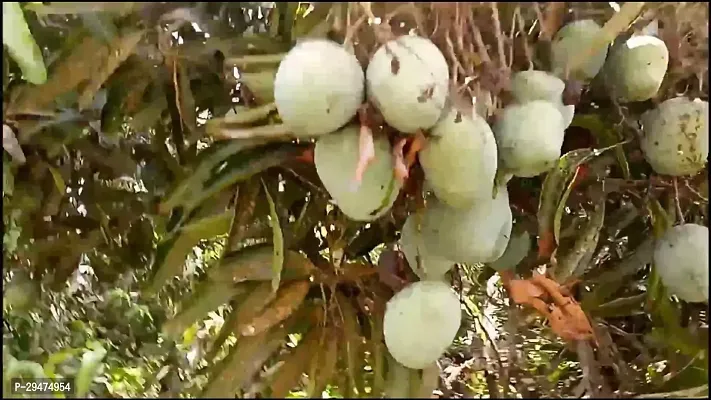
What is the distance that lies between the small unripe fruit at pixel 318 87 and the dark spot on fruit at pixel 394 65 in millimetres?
25

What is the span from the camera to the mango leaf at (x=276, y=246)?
66 cm

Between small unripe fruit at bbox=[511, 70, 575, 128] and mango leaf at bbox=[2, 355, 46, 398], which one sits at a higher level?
small unripe fruit at bbox=[511, 70, 575, 128]

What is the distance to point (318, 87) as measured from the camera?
51cm

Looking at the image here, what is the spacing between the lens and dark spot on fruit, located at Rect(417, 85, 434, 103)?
52cm

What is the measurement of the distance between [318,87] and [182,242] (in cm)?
25

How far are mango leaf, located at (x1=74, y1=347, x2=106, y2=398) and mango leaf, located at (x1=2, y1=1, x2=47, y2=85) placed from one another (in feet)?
0.67

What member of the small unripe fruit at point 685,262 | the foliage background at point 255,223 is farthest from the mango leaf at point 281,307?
the small unripe fruit at point 685,262

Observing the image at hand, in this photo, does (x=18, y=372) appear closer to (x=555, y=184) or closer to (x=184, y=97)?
(x=184, y=97)

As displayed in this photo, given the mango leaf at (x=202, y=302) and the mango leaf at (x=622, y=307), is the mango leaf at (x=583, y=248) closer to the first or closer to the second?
the mango leaf at (x=622, y=307)

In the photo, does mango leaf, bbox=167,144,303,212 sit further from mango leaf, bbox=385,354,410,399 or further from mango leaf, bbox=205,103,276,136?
mango leaf, bbox=385,354,410,399

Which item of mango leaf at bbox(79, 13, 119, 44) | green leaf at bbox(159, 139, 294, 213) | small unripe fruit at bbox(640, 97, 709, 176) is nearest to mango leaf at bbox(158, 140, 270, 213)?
green leaf at bbox(159, 139, 294, 213)

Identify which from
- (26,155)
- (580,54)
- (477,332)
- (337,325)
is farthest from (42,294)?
(580,54)

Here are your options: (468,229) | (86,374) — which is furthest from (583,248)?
(86,374)

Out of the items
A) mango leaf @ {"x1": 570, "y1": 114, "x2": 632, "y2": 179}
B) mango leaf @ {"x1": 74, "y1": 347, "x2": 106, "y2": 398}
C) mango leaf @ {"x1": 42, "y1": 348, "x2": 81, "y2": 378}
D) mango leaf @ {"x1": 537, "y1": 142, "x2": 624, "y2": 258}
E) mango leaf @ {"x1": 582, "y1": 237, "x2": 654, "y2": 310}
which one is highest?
mango leaf @ {"x1": 570, "y1": 114, "x2": 632, "y2": 179}
